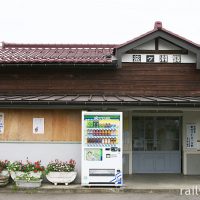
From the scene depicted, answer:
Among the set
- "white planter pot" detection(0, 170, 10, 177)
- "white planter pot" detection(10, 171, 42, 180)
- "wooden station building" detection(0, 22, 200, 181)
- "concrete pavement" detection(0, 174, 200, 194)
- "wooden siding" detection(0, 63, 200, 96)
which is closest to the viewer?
"concrete pavement" detection(0, 174, 200, 194)

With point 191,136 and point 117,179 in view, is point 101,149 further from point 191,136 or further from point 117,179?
point 191,136

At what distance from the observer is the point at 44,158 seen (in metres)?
11.3

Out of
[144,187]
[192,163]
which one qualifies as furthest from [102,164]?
[192,163]

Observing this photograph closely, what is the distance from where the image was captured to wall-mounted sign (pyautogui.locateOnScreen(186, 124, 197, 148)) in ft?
44.0

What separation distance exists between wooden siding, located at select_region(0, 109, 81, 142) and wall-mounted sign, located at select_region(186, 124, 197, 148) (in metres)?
4.46

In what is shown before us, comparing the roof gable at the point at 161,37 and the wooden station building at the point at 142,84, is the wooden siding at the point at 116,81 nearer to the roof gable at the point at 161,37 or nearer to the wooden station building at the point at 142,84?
the wooden station building at the point at 142,84

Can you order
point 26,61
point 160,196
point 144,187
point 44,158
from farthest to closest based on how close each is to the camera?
1. point 26,61
2. point 44,158
3. point 144,187
4. point 160,196

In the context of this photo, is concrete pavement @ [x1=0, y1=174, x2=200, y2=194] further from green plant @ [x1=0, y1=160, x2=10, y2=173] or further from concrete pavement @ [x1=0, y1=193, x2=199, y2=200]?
green plant @ [x1=0, y1=160, x2=10, y2=173]

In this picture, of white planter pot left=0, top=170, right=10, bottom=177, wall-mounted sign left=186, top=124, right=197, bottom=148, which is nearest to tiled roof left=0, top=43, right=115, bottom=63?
wall-mounted sign left=186, top=124, right=197, bottom=148

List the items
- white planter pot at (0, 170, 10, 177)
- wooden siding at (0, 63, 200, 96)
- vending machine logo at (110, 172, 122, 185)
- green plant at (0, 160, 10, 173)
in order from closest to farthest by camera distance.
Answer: vending machine logo at (110, 172, 122, 185) → white planter pot at (0, 170, 10, 177) → green plant at (0, 160, 10, 173) → wooden siding at (0, 63, 200, 96)

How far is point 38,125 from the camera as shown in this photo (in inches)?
448

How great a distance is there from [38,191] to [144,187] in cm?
300

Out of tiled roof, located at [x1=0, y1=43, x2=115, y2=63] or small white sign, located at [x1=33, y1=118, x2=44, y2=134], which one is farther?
tiled roof, located at [x1=0, y1=43, x2=115, y2=63]

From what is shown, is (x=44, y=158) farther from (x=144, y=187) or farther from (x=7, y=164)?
(x=144, y=187)
